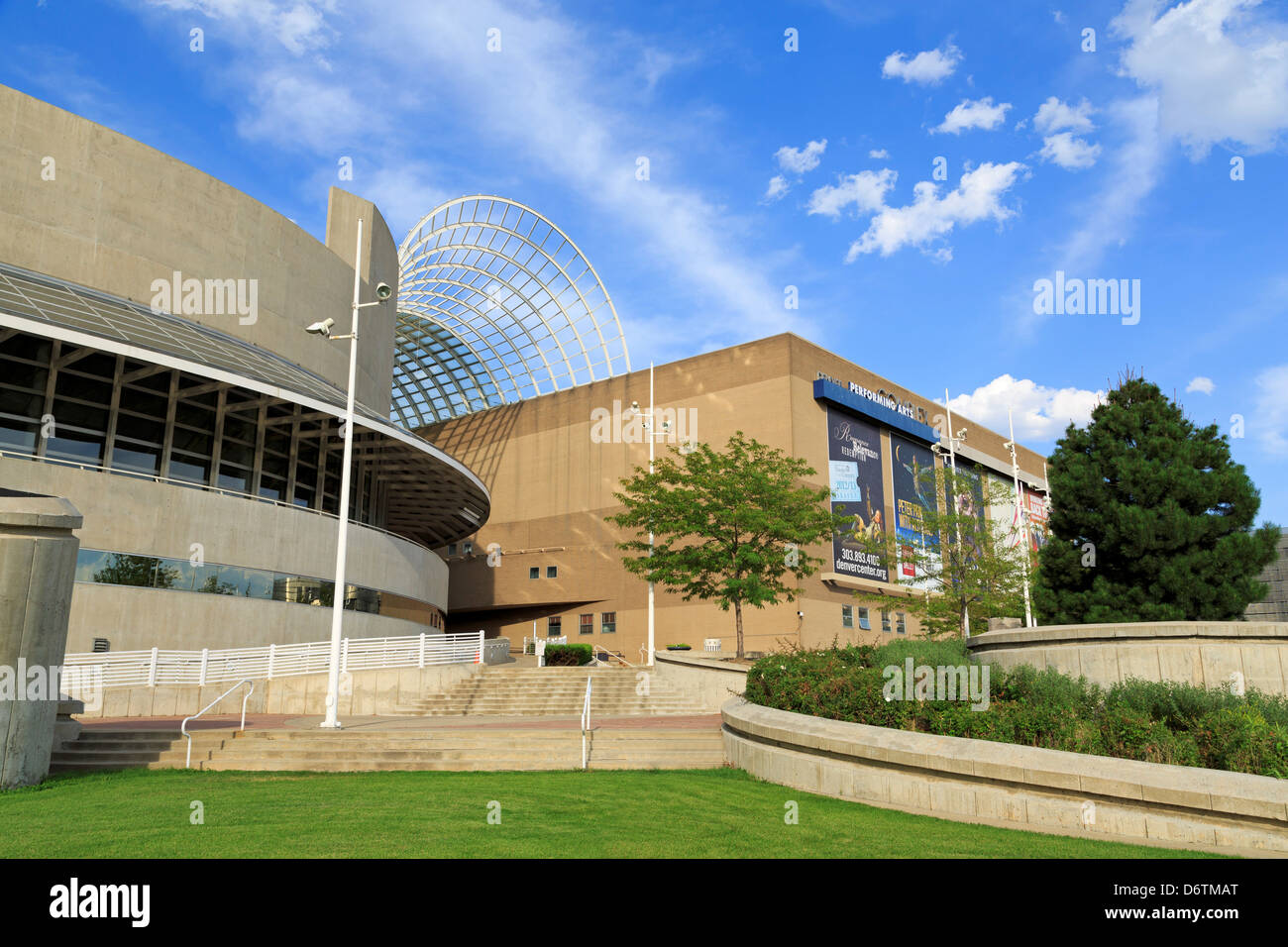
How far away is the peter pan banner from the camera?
167 feet

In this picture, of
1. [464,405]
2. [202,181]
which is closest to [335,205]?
[202,181]

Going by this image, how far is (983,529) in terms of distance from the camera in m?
36.9

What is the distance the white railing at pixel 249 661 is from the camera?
22.6 m

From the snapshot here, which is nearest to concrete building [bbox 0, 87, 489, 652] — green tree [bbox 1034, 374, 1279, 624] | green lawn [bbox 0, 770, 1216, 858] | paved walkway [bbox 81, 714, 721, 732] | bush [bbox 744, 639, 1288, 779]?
paved walkway [bbox 81, 714, 721, 732]

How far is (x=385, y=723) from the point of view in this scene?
68.5ft

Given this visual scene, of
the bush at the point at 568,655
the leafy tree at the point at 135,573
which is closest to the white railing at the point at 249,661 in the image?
the leafy tree at the point at 135,573

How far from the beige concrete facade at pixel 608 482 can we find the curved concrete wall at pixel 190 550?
21138 mm

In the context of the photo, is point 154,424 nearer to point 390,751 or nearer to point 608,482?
point 390,751

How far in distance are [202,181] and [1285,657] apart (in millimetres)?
35212

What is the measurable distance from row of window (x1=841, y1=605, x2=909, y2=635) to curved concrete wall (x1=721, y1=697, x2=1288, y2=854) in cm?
3870

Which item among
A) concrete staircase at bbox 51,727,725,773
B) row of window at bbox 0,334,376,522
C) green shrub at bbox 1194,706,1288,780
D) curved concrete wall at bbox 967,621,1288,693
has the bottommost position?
concrete staircase at bbox 51,727,725,773

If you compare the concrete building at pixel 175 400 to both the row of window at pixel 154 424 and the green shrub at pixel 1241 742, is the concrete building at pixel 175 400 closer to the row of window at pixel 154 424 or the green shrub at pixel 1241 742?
the row of window at pixel 154 424

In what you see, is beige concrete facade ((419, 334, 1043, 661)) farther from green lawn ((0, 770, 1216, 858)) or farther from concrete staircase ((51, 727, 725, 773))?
green lawn ((0, 770, 1216, 858))
